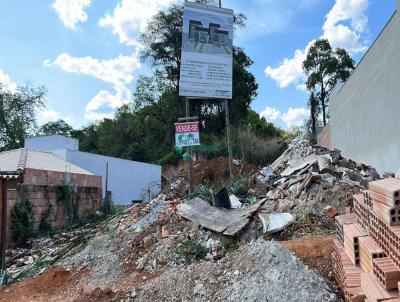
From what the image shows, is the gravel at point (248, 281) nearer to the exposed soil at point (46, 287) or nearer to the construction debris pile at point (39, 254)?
the exposed soil at point (46, 287)

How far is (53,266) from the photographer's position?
8531mm

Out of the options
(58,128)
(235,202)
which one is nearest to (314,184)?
(235,202)

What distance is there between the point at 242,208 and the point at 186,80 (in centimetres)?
389

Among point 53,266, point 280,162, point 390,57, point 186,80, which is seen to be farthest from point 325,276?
point 390,57

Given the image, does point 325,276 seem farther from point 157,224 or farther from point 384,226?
point 157,224

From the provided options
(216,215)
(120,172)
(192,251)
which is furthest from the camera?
(120,172)

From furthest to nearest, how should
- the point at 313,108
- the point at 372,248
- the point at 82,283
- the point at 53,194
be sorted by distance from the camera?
the point at 313,108
the point at 53,194
the point at 82,283
the point at 372,248

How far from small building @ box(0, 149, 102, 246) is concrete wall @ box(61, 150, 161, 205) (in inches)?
276

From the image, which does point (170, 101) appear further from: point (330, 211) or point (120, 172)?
point (330, 211)

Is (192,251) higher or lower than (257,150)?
lower

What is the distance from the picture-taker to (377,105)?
14.9 meters

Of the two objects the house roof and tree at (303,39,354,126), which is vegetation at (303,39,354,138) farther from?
the house roof

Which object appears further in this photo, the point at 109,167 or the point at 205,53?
the point at 109,167

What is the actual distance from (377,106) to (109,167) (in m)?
17.6
